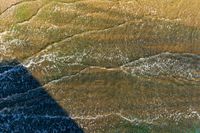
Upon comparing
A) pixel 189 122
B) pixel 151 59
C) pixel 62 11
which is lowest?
pixel 189 122

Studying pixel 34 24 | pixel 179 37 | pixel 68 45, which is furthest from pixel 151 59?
pixel 34 24

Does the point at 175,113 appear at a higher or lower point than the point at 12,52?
lower

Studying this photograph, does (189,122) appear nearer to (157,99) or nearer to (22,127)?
(157,99)

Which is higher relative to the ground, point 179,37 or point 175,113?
point 179,37

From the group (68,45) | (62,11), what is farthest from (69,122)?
(62,11)

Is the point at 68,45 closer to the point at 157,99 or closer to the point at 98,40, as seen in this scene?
the point at 98,40

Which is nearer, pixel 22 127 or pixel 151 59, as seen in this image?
pixel 22 127
